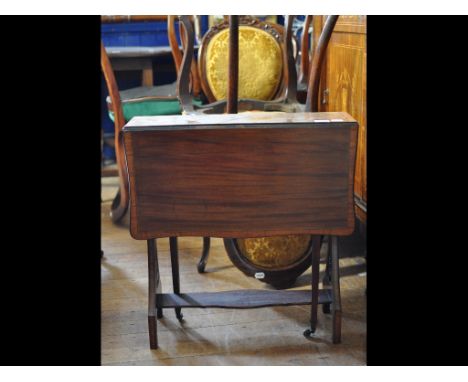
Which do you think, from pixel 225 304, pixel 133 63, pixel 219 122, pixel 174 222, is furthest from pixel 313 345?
pixel 133 63

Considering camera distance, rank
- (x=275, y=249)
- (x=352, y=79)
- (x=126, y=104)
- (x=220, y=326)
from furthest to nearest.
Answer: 1. (x=126, y=104)
2. (x=352, y=79)
3. (x=275, y=249)
4. (x=220, y=326)

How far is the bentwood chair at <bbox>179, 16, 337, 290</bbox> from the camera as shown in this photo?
7.48 feet

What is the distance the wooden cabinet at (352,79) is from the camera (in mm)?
2426

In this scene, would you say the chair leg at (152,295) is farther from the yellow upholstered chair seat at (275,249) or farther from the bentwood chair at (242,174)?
the yellow upholstered chair seat at (275,249)

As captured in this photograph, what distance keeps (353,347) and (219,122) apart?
0.76 m

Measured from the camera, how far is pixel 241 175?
1.75 metres

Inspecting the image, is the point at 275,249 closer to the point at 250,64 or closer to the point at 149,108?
the point at 250,64

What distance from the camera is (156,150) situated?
1.75m

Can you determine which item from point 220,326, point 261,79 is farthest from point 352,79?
point 220,326

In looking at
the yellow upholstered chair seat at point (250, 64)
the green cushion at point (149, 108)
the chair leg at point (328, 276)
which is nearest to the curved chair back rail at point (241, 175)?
the chair leg at point (328, 276)

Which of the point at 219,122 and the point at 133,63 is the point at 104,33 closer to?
the point at 133,63

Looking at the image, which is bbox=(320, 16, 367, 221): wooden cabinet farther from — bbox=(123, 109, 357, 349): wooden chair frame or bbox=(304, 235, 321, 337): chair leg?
bbox=(123, 109, 357, 349): wooden chair frame

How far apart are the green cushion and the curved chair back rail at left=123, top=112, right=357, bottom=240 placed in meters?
1.51

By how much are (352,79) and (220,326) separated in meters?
1.06
